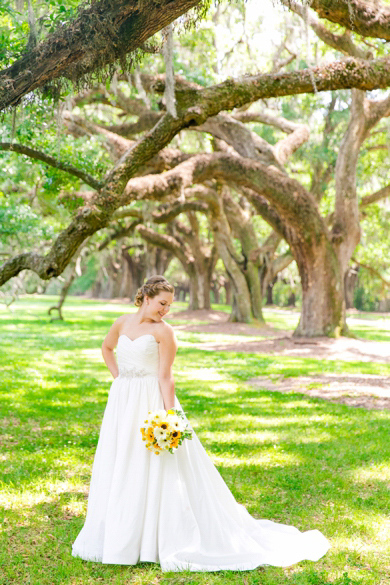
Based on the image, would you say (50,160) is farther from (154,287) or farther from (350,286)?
(350,286)

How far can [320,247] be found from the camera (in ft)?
55.5

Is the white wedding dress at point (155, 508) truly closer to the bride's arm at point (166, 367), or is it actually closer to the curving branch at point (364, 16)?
the bride's arm at point (166, 367)

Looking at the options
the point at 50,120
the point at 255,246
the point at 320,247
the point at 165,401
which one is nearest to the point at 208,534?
the point at 165,401

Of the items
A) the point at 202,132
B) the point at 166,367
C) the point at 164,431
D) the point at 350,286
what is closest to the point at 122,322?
the point at 166,367

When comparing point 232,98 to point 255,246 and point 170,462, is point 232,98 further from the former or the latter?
point 255,246

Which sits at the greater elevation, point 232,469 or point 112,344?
point 112,344

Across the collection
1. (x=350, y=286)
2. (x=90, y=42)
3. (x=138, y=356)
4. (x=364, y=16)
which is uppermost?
(x=364, y=16)

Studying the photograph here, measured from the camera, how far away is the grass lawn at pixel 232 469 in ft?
12.9

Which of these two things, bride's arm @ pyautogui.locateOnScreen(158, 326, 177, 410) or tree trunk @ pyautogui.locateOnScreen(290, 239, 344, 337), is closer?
bride's arm @ pyautogui.locateOnScreen(158, 326, 177, 410)

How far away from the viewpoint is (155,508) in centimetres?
399

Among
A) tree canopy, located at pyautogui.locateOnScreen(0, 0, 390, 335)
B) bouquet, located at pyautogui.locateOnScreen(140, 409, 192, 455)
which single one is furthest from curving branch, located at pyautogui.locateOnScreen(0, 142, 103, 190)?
bouquet, located at pyautogui.locateOnScreen(140, 409, 192, 455)

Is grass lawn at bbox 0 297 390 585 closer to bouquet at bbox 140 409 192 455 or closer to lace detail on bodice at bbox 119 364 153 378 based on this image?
bouquet at bbox 140 409 192 455

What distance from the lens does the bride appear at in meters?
3.97

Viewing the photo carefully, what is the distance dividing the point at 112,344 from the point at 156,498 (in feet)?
4.07
